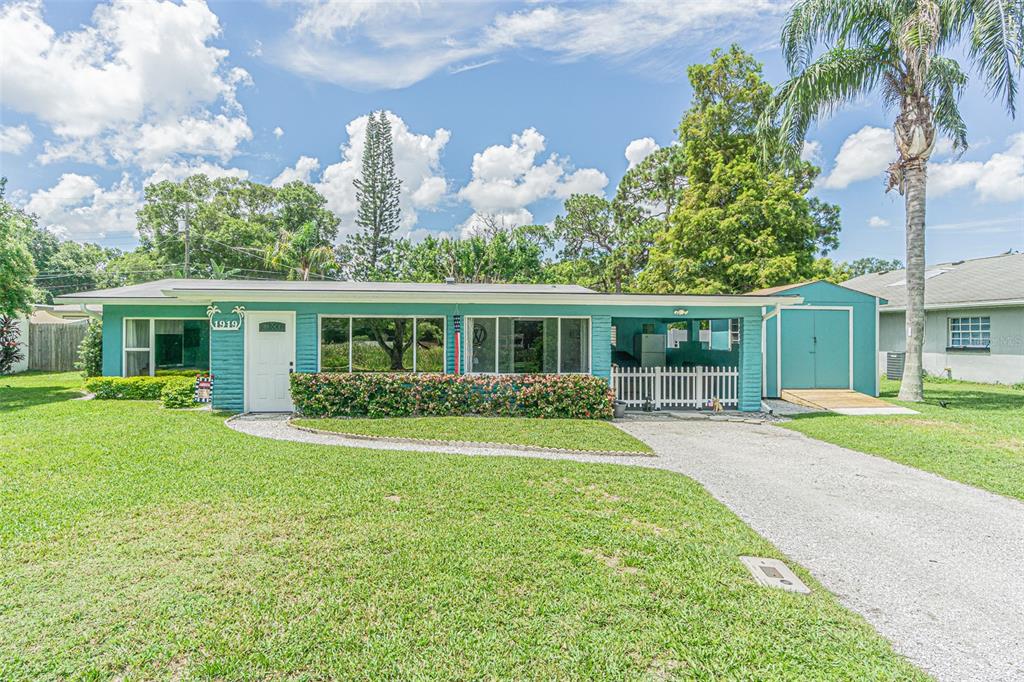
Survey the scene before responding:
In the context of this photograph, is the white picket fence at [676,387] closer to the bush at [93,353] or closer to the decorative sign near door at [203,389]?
the decorative sign near door at [203,389]

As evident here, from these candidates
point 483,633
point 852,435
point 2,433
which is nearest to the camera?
point 483,633

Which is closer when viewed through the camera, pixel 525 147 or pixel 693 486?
pixel 693 486

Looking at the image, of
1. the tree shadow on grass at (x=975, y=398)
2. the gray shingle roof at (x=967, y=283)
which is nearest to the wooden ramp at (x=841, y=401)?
the tree shadow on grass at (x=975, y=398)

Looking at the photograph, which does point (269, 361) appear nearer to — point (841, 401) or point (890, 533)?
point (890, 533)

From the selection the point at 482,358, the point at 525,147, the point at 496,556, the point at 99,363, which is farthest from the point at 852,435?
the point at 525,147

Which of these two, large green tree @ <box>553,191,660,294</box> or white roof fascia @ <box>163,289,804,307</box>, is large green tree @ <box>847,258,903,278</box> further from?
white roof fascia @ <box>163,289,804,307</box>

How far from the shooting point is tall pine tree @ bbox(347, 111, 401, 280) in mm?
31125

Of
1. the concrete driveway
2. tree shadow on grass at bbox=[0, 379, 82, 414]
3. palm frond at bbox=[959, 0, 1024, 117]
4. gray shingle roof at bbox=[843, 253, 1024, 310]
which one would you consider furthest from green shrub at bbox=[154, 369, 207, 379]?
palm frond at bbox=[959, 0, 1024, 117]

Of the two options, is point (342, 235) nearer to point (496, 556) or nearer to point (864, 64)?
point (864, 64)

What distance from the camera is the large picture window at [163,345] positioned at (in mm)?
12383

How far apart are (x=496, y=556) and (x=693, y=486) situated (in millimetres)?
2855

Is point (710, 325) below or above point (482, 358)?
above

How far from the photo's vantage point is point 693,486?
17.7 ft

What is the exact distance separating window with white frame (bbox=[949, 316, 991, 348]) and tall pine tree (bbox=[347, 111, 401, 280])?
92.1ft
